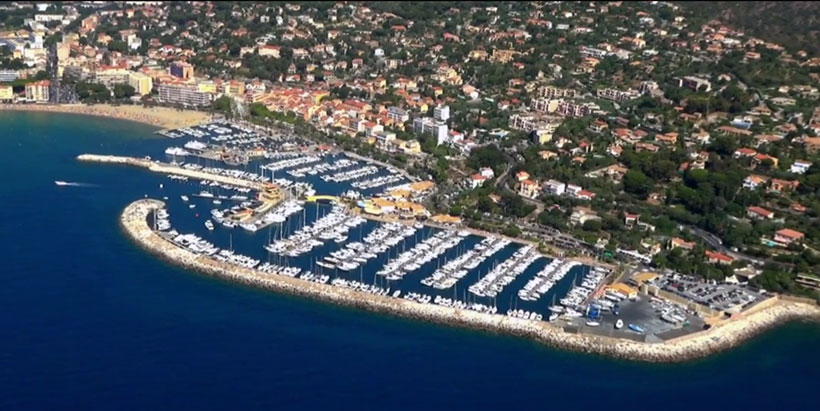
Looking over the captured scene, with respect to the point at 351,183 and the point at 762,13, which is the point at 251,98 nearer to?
the point at 351,183

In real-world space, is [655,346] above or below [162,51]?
below

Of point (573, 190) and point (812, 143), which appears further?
point (812, 143)

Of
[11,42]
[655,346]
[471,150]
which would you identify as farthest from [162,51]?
[655,346]

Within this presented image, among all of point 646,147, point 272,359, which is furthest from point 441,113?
point 272,359

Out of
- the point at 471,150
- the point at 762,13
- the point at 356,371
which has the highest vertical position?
the point at 762,13

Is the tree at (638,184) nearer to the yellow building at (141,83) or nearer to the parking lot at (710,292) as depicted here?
the parking lot at (710,292)

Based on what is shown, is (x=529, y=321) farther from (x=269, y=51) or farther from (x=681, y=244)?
(x=269, y=51)

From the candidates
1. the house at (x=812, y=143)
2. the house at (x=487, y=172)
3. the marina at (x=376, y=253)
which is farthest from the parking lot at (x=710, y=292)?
the house at (x=812, y=143)

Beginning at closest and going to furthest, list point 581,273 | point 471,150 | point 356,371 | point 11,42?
point 356,371 → point 581,273 → point 471,150 → point 11,42
